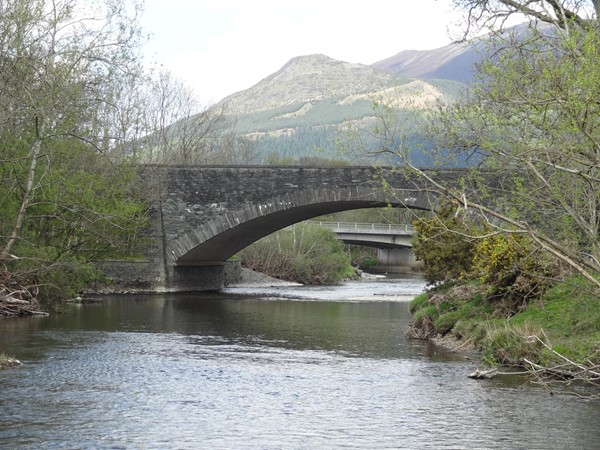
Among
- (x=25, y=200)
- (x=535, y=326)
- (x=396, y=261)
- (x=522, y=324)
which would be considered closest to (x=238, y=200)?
(x=25, y=200)

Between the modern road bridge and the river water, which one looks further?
the modern road bridge

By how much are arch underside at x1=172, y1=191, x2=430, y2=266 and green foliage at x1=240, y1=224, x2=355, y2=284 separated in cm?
1025

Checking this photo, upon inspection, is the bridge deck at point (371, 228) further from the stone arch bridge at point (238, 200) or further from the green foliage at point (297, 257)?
the stone arch bridge at point (238, 200)

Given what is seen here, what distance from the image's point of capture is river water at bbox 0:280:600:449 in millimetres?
12195

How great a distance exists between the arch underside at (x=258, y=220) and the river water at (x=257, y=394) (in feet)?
37.8

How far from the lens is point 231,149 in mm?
77312

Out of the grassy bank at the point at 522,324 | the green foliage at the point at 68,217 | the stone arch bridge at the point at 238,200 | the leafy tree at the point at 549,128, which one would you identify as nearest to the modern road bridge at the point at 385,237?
the stone arch bridge at the point at 238,200

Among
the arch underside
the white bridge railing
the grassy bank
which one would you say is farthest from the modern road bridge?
the grassy bank

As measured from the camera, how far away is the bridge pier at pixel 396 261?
8247 centimetres

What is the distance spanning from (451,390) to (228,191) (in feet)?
82.0

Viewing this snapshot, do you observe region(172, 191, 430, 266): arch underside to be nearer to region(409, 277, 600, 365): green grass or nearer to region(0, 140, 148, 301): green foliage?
region(0, 140, 148, 301): green foliage

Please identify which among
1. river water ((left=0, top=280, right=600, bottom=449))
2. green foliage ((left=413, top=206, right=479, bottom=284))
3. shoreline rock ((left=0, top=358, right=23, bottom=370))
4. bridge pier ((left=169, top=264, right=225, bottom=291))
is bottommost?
river water ((left=0, top=280, right=600, bottom=449))

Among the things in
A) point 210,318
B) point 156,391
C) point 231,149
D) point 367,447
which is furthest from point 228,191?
point 231,149

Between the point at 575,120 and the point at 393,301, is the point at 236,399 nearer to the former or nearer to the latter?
the point at 575,120
